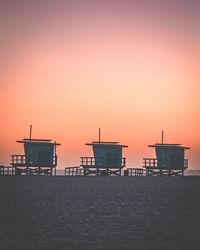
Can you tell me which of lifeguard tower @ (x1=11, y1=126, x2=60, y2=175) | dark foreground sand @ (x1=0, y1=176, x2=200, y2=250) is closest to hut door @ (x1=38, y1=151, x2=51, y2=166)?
lifeguard tower @ (x1=11, y1=126, x2=60, y2=175)

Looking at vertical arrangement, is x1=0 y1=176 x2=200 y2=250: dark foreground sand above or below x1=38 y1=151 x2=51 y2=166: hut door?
below

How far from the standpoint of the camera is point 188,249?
462 inches

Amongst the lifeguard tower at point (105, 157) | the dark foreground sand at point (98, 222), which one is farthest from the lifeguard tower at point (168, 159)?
the dark foreground sand at point (98, 222)

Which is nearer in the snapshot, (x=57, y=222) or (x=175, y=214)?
(x=57, y=222)

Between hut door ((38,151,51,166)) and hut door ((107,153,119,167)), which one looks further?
hut door ((107,153,119,167))

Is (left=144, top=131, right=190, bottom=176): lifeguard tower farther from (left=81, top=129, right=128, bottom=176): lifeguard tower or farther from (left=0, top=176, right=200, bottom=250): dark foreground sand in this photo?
(left=0, top=176, right=200, bottom=250): dark foreground sand

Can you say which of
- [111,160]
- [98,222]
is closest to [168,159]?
[111,160]

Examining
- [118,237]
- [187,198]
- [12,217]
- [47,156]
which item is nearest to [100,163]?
[47,156]

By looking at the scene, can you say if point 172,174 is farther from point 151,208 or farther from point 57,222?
point 57,222

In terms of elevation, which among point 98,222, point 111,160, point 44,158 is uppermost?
point 44,158

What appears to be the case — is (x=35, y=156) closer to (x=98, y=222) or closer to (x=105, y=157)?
(x=105, y=157)

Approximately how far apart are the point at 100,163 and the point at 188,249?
4242 cm

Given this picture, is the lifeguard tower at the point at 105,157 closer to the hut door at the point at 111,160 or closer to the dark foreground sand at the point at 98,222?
the hut door at the point at 111,160

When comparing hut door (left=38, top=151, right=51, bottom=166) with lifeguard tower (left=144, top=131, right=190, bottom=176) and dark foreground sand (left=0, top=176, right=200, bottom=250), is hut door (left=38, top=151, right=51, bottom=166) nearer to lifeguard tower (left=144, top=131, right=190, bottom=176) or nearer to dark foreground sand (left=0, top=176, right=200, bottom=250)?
lifeguard tower (left=144, top=131, right=190, bottom=176)
